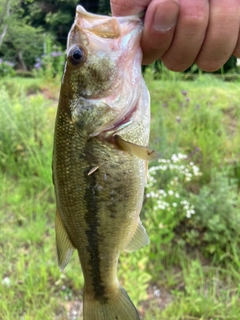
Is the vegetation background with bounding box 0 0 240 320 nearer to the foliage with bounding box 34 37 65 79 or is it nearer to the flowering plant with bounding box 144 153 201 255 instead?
the flowering plant with bounding box 144 153 201 255

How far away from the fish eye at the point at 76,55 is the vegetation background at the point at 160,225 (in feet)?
4.75

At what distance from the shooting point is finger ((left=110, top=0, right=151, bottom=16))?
1037mm

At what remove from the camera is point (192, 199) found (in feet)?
9.04

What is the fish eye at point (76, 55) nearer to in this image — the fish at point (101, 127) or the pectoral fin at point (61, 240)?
the fish at point (101, 127)

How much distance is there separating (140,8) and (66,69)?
0.90ft

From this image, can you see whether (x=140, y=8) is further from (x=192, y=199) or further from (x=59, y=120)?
(x=192, y=199)

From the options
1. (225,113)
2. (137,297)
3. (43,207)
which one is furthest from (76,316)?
(225,113)

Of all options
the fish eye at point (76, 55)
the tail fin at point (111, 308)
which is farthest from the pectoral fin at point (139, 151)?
the tail fin at point (111, 308)

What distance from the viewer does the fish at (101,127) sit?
105cm

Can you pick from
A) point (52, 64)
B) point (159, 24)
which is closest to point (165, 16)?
point (159, 24)

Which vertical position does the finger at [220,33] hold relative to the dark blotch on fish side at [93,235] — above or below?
above

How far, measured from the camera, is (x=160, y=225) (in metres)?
2.50

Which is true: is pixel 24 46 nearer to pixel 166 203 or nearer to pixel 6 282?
pixel 166 203

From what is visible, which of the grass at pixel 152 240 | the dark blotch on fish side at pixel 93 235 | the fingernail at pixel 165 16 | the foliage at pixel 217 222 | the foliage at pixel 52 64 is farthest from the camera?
the foliage at pixel 52 64
